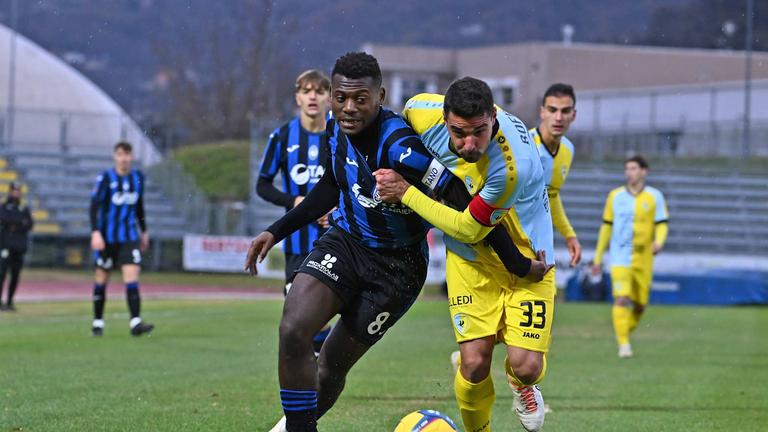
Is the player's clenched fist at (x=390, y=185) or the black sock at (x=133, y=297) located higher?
the player's clenched fist at (x=390, y=185)

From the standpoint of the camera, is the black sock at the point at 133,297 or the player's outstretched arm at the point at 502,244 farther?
the black sock at the point at 133,297

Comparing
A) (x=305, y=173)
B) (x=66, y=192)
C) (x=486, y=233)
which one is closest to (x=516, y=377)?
(x=486, y=233)

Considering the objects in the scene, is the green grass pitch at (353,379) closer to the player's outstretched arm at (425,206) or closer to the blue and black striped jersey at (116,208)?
the blue and black striped jersey at (116,208)

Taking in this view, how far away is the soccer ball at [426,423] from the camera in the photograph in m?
6.09

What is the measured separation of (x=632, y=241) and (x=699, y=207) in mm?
19428

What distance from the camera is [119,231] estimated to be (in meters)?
15.4

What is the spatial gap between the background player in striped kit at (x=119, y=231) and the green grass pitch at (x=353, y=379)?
1.42 feet

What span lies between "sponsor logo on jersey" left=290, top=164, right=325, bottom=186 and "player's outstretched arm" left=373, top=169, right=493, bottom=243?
3559 millimetres

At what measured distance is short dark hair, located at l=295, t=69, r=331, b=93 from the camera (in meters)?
9.86

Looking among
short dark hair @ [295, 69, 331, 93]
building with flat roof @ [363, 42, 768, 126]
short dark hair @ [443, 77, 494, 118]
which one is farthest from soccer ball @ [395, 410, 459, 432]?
building with flat roof @ [363, 42, 768, 126]

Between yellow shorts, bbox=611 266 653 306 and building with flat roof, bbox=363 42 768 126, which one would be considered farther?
building with flat roof, bbox=363 42 768 126

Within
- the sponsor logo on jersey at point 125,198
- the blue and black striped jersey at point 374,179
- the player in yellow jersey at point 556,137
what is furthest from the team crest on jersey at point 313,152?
the sponsor logo on jersey at point 125,198

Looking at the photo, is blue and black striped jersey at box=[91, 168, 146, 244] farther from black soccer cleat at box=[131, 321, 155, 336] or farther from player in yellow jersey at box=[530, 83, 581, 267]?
player in yellow jersey at box=[530, 83, 581, 267]

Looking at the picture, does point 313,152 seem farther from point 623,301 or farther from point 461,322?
point 623,301
